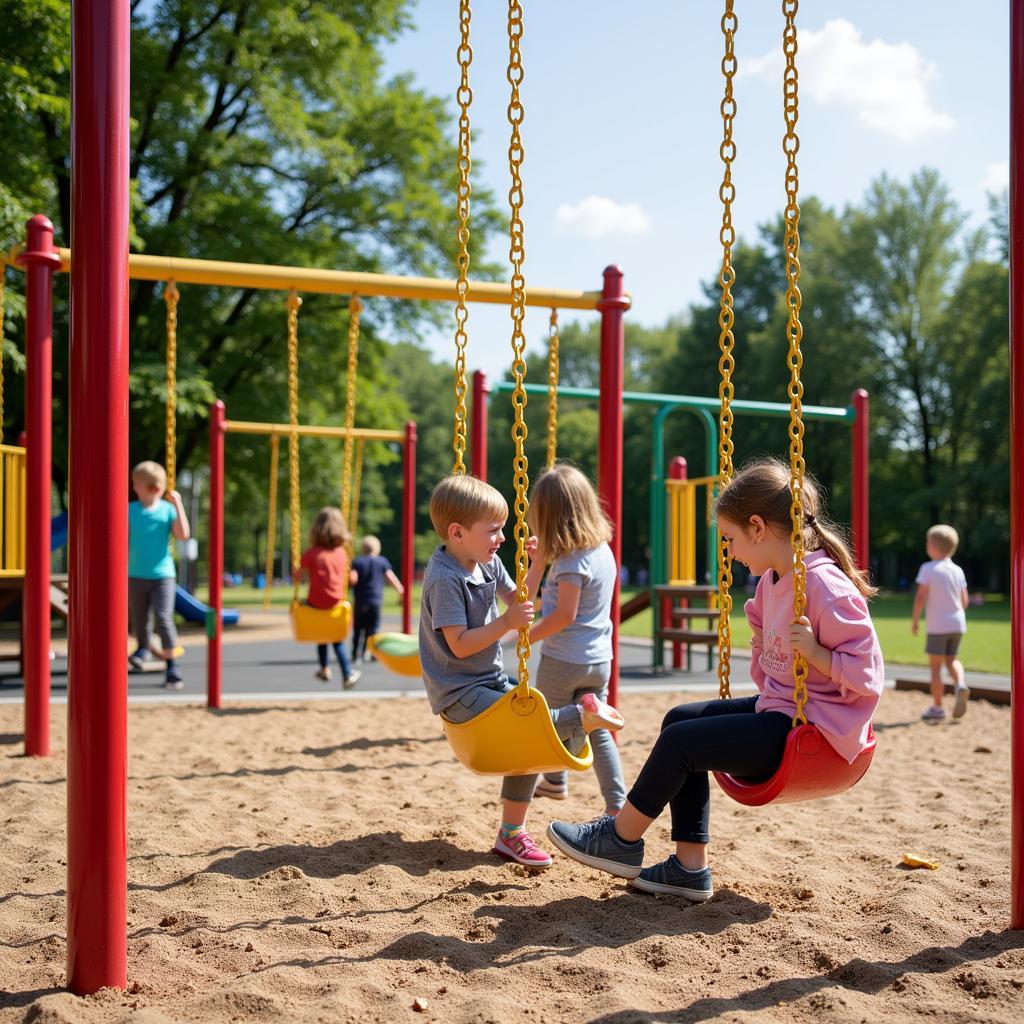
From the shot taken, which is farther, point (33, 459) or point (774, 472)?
point (33, 459)

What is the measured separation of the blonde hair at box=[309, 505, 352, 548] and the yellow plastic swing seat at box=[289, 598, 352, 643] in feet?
5.24

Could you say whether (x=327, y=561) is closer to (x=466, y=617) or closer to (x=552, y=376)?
(x=552, y=376)

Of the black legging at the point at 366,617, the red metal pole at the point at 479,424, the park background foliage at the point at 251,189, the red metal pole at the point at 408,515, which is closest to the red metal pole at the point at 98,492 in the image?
the red metal pole at the point at 479,424

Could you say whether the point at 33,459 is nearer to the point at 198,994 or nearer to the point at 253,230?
the point at 198,994

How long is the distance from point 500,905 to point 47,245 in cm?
440

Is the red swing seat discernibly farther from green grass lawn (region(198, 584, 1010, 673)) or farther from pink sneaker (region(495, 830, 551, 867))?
green grass lawn (region(198, 584, 1010, 673))

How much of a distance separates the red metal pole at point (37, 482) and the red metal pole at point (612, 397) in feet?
10.0

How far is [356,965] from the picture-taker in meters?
2.91

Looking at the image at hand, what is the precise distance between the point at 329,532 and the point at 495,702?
19.5 ft

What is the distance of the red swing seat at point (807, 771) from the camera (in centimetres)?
304

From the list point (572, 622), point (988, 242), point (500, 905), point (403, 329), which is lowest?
point (500, 905)

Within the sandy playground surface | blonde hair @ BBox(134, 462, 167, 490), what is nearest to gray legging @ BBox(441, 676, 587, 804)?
the sandy playground surface

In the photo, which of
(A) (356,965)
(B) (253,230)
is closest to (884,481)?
(B) (253,230)

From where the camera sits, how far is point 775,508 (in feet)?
11.0
